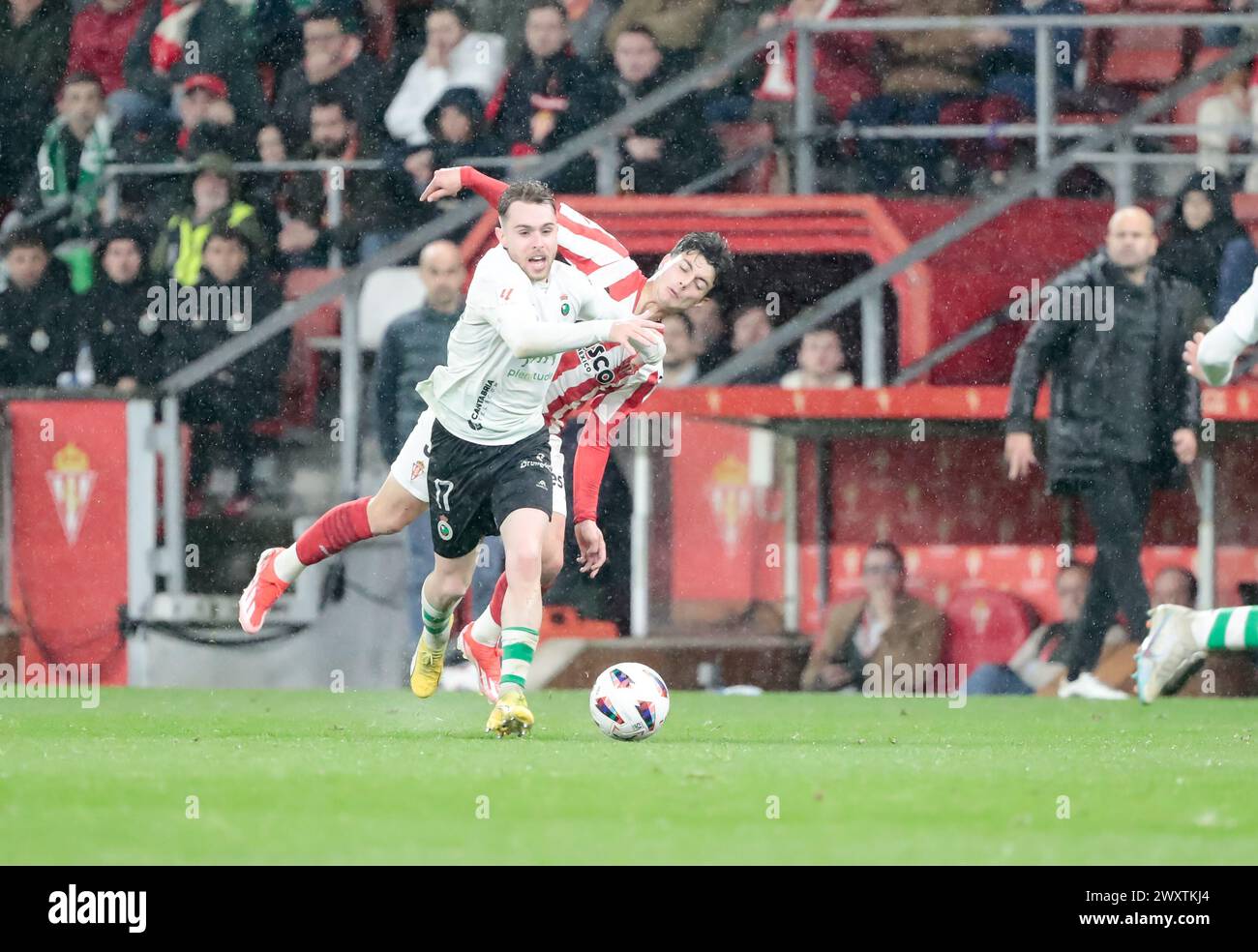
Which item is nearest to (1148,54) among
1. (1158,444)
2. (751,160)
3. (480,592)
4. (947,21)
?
(947,21)

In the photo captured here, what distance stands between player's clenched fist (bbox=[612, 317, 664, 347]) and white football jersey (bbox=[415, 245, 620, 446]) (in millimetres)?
698

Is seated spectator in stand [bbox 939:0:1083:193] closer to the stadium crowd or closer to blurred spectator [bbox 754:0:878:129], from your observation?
the stadium crowd

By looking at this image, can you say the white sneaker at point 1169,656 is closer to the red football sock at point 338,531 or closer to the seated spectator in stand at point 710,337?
the red football sock at point 338,531

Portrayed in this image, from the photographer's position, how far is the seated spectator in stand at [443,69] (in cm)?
1487

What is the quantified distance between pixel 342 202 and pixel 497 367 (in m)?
6.49

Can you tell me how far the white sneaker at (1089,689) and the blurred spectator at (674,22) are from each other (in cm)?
474

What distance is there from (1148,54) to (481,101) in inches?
162

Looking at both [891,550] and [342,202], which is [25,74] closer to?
[342,202]

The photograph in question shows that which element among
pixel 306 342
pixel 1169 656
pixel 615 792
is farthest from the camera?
pixel 306 342

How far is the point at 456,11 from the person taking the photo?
15156 millimetres

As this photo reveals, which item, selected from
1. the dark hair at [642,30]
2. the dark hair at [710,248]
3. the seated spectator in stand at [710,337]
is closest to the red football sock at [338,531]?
the dark hair at [710,248]
